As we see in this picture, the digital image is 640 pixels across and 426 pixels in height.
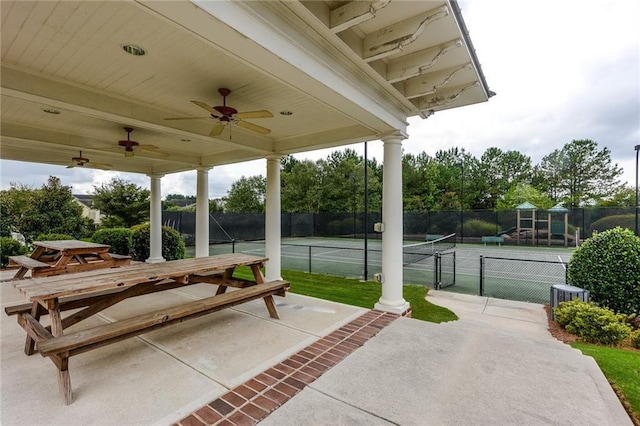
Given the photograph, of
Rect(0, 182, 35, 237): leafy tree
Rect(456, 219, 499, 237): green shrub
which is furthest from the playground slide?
Rect(0, 182, 35, 237): leafy tree

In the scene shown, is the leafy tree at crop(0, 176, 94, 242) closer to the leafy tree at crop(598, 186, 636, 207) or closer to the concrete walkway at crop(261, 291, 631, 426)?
the concrete walkway at crop(261, 291, 631, 426)

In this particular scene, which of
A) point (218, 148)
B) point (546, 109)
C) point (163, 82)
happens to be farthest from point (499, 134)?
point (163, 82)

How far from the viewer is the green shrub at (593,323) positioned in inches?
147

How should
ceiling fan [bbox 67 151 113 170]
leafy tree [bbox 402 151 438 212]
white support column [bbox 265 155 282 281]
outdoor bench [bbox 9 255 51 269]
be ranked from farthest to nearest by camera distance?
leafy tree [bbox 402 151 438 212] < ceiling fan [bbox 67 151 113 170] < white support column [bbox 265 155 282 281] < outdoor bench [bbox 9 255 51 269]

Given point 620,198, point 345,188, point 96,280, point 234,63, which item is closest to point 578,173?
point 620,198

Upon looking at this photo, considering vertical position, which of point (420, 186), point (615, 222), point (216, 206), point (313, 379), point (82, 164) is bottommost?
point (313, 379)

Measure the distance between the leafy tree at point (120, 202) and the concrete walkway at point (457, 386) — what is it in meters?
13.3

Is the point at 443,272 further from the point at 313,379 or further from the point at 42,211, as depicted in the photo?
the point at 42,211

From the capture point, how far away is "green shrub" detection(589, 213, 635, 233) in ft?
48.0

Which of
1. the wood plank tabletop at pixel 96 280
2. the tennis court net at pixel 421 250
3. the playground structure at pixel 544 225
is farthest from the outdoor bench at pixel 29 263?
the playground structure at pixel 544 225

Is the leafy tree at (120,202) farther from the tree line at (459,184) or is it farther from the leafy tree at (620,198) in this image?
the leafy tree at (620,198)

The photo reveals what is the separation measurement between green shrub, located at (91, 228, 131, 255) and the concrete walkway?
9502mm

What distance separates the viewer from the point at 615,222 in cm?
1510

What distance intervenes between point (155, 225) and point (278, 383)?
784 cm
